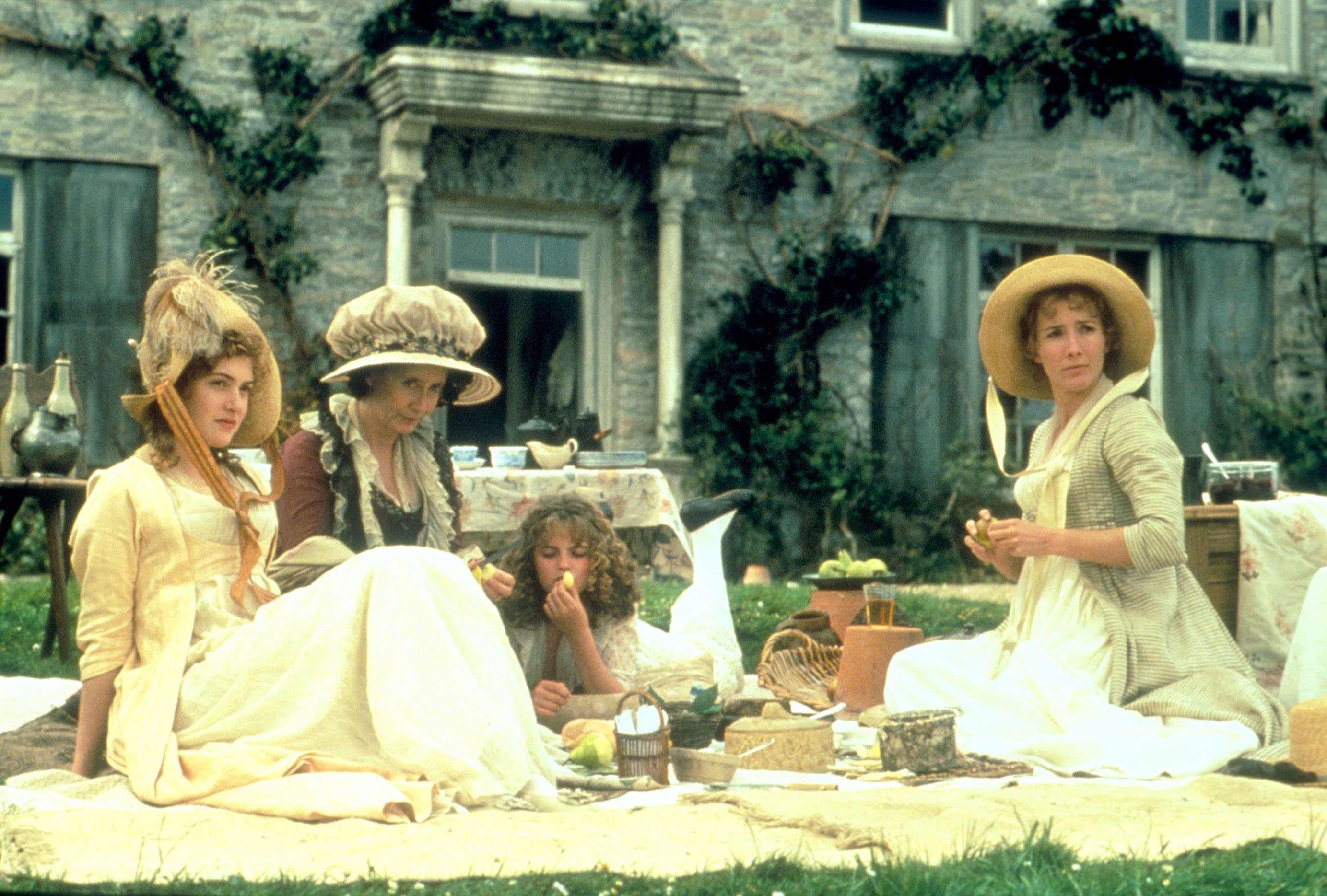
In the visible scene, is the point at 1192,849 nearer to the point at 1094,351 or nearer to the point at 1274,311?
the point at 1094,351

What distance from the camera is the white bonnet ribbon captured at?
4.61m

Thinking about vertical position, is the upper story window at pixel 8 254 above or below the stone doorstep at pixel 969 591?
above

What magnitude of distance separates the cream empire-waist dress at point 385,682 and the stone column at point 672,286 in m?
6.97

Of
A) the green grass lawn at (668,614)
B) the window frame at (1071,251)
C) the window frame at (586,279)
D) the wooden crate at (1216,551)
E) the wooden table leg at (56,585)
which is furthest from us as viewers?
the window frame at (1071,251)

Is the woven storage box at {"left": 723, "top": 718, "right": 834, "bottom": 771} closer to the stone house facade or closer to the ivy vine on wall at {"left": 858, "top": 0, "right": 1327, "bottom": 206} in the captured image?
the stone house facade

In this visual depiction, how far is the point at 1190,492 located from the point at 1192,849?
5100 millimetres

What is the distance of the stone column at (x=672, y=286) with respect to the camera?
1059 cm

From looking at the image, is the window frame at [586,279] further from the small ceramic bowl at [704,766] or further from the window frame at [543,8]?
the small ceramic bowl at [704,766]

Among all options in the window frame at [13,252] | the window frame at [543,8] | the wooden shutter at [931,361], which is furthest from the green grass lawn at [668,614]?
the window frame at [543,8]

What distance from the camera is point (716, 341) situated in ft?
35.8

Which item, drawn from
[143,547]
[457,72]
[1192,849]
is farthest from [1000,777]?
[457,72]

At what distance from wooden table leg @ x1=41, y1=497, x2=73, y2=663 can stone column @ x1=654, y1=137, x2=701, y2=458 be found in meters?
5.00

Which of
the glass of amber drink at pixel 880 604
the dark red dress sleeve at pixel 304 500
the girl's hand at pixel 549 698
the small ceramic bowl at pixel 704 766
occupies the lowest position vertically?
the small ceramic bowl at pixel 704 766

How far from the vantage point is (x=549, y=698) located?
4.70 metres
